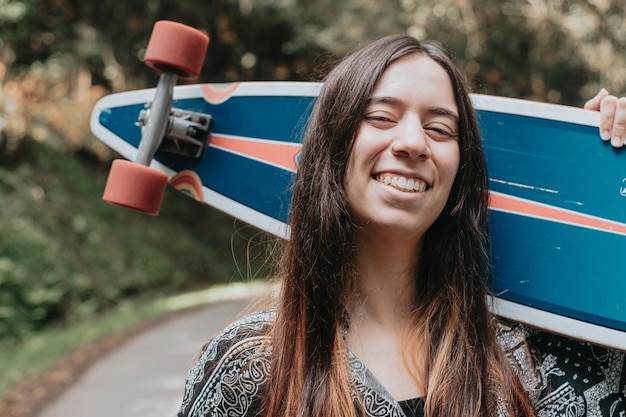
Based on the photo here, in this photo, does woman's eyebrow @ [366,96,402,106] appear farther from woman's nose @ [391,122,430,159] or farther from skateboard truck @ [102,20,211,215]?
skateboard truck @ [102,20,211,215]

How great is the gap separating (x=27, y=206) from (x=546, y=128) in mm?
7855

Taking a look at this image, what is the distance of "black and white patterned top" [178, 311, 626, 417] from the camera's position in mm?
1391

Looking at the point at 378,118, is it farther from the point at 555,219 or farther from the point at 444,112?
the point at 555,219

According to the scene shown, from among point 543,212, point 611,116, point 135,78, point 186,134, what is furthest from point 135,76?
point 611,116

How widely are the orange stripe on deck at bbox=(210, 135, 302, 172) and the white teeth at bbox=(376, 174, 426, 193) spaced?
757 millimetres

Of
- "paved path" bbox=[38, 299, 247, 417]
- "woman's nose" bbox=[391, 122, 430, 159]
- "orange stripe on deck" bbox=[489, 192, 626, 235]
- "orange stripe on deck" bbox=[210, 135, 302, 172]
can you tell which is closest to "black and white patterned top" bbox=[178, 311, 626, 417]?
"orange stripe on deck" bbox=[489, 192, 626, 235]

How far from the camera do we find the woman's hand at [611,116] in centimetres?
166

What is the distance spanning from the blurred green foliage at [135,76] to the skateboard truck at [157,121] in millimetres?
3676

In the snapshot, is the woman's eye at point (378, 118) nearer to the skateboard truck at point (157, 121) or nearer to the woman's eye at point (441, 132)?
the woman's eye at point (441, 132)

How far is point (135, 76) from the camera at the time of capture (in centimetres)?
1106

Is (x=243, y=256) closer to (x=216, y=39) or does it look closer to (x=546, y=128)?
(x=216, y=39)

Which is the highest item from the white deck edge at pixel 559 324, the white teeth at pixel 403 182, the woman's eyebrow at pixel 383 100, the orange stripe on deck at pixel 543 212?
the woman's eyebrow at pixel 383 100

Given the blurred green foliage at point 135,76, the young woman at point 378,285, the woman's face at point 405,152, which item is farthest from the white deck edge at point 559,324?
the blurred green foliage at point 135,76

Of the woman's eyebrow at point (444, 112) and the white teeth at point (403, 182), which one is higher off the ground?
the woman's eyebrow at point (444, 112)
